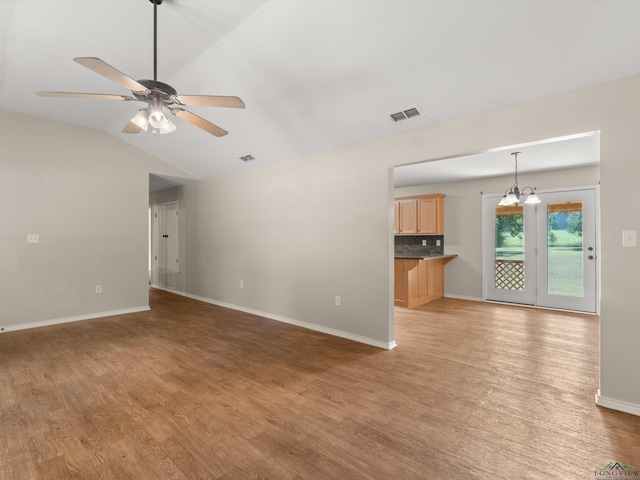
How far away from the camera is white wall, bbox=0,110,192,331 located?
448cm

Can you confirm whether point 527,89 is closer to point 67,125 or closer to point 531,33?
point 531,33

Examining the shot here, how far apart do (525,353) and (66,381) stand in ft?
15.2

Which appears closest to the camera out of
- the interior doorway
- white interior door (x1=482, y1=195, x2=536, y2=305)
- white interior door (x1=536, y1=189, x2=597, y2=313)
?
white interior door (x1=536, y1=189, x2=597, y2=313)

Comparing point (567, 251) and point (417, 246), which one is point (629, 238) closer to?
point (567, 251)

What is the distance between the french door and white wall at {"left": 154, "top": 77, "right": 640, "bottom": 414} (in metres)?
1.04

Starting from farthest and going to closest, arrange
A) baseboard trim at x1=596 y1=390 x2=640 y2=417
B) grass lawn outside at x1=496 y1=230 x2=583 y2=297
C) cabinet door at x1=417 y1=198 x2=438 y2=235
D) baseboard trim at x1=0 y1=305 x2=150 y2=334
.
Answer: cabinet door at x1=417 y1=198 x2=438 y2=235, grass lawn outside at x1=496 y1=230 x2=583 y2=297, baseboard trim at x1=0 y1=305 x2=150 y2=334, baseboard trim at x1=596 y1=390 x2=640 y2=417

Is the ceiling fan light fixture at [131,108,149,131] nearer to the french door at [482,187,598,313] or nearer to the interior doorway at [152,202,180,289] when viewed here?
the interior doorway at [152,202,180,289]

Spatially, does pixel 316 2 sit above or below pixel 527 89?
above

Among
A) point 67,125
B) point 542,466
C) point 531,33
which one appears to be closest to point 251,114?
point 531,33

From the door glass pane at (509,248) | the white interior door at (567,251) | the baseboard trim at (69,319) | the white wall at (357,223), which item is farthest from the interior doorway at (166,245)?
the white interior door at (567,251)

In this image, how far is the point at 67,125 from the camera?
16.1ft

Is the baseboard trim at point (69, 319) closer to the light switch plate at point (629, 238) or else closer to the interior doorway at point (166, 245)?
the interior doorway at point (166, 245)

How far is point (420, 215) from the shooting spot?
7074 millimetres

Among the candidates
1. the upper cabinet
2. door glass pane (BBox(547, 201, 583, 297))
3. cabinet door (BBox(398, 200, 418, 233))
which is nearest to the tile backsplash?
the upper cabinet
